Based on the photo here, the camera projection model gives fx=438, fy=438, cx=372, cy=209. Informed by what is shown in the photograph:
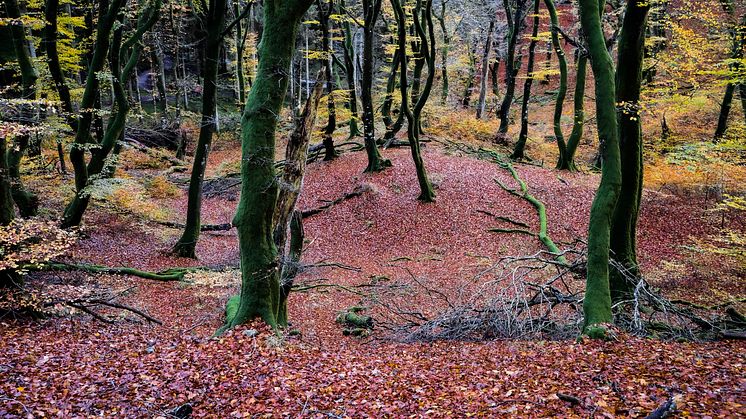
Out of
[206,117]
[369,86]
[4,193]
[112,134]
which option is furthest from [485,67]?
[4,193]

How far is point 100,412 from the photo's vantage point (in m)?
4.99

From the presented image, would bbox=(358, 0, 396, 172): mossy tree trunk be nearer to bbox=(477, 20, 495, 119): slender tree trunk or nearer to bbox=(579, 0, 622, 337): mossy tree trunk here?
bbox=(477, 20, 495, 119): slender tree trunk

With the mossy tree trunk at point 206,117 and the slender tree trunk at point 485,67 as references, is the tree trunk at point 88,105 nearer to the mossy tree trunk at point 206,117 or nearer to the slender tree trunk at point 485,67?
the mossy tree trunk at point 206,117

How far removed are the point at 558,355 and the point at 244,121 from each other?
633 centimetres

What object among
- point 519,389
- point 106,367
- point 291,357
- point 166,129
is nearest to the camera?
point 519,389

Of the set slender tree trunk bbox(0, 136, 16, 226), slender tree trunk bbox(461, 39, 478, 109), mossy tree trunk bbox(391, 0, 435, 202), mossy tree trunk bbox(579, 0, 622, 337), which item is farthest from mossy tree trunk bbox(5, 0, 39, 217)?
slender tree trunk bbox(461, 39, 478, 109)

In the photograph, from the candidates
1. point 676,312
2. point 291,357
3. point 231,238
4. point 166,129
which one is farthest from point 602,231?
point 166,129

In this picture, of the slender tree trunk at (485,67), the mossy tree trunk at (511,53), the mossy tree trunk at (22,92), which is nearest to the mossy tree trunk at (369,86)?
the mossy tree trunk at (511,53)

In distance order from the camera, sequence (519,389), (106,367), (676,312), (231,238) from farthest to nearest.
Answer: (231,238), (676,312), (106,367), (519,389)

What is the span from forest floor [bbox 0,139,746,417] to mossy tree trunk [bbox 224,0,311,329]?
2.18 feet

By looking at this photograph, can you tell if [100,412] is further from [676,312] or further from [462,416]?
[676,312]

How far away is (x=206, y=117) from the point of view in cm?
1269

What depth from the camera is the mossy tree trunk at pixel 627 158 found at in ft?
28.0

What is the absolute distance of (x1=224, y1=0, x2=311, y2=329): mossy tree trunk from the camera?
7.46 m
